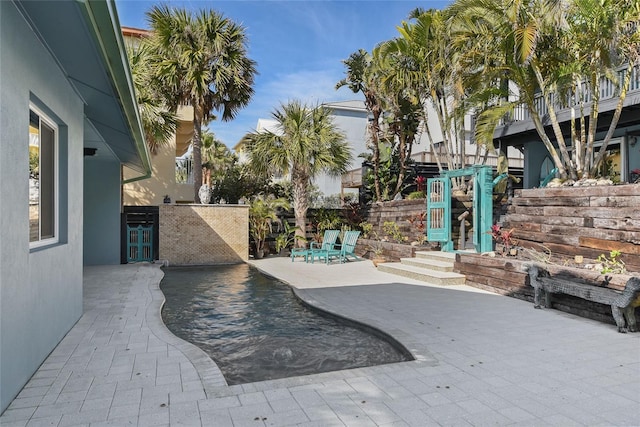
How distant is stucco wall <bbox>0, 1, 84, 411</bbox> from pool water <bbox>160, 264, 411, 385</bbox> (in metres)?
1.61

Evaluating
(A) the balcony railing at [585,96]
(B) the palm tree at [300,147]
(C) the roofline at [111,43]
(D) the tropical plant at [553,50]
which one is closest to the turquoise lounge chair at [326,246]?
(B) the palm tree at [300,147]

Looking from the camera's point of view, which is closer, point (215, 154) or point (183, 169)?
point (183, 169)

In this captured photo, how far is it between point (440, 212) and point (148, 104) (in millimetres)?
8899

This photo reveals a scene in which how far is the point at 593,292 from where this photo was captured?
541cm

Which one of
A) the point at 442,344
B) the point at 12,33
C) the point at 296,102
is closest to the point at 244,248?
the point at 296,102

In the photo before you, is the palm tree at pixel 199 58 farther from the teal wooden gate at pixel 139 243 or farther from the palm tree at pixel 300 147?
the teal wooden gate at pixel 139 243

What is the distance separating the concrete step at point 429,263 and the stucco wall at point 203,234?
18.5 ft

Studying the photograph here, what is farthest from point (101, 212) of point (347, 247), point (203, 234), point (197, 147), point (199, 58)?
point (347, 247)

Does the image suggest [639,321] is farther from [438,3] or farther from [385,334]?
[438,3]

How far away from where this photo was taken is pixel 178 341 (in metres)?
4.72

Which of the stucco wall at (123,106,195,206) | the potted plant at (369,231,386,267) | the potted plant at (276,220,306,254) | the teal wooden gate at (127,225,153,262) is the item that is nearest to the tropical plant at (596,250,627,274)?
the potted plant at (369,231,386,267)

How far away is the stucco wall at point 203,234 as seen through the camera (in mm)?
13273

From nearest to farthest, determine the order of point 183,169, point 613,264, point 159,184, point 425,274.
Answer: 1. point 613,264
2. point 425,274
3. point 159,184
4. point 183,169

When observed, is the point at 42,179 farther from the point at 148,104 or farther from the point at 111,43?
the point at 148,104
